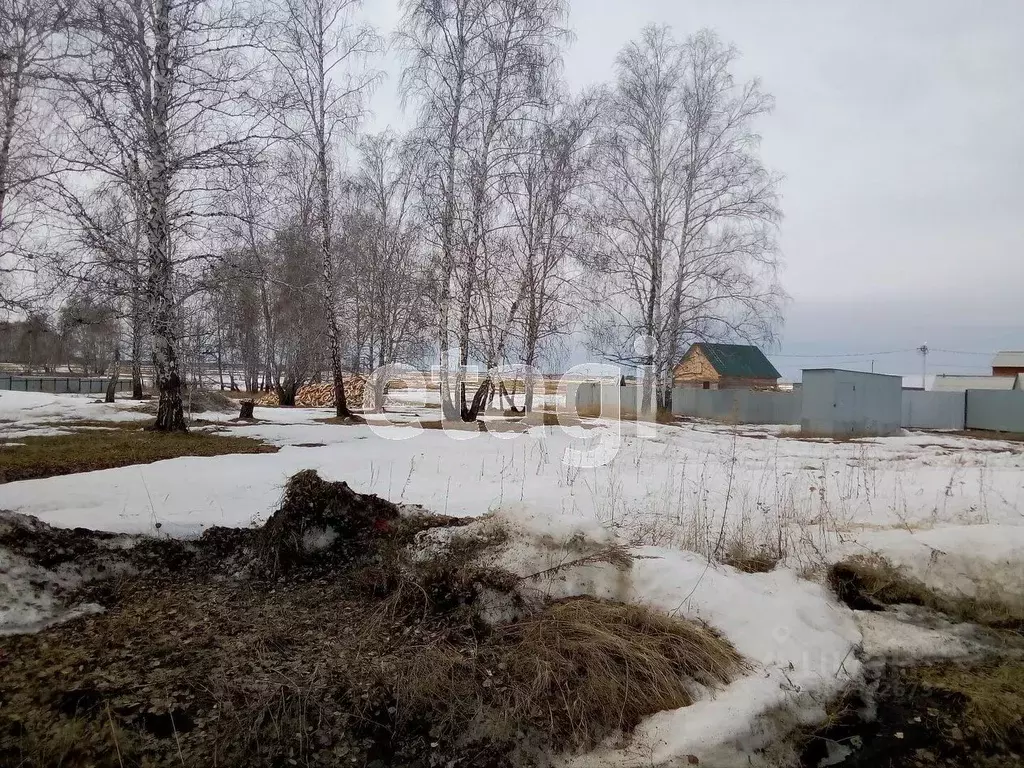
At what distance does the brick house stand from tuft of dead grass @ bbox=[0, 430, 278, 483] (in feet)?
51.5

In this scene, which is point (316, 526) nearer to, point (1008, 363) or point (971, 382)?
point (971, 382)

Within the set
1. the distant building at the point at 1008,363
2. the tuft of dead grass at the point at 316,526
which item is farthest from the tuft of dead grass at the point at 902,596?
the distant building at the point at 1008,363

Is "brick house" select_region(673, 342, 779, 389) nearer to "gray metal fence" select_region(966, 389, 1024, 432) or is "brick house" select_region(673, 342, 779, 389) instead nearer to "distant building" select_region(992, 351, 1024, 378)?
"gray metal fence" select_region(966, 389, 1024, 432)

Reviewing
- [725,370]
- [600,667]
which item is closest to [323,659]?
[600,667]

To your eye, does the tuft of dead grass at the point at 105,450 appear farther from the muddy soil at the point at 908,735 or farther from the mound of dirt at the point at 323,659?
the muddy soil at the point at 908,735

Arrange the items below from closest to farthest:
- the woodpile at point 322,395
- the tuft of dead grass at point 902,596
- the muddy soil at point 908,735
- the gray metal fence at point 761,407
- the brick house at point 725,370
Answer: the muddy soil at point 908,735 < the tuft of dead grass at point 902,596 < the brick house at point 725,370 < the gray metal fence at point 761,407 < the woodpile at point 322,395

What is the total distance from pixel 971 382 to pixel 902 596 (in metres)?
37.6

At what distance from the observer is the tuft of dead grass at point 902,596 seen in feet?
12.0

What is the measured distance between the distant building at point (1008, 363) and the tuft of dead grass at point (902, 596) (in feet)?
148

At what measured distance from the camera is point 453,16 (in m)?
13.5

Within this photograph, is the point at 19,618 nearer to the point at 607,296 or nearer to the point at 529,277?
the point at 529,277

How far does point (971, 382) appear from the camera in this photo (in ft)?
108

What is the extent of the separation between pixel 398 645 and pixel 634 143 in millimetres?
19381
